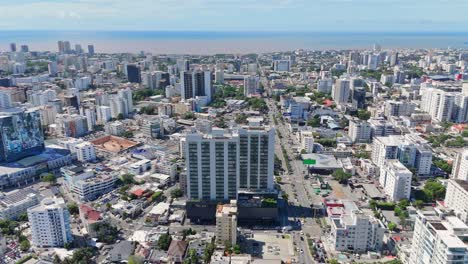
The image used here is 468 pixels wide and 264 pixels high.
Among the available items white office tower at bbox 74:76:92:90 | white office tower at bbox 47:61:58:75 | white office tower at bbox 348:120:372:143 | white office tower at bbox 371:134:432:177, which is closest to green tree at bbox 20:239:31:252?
white office tower at bbox 371:134:432:177

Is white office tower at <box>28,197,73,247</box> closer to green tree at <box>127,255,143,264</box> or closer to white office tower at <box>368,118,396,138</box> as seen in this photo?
green tree at <box>127,255,143,264</box>

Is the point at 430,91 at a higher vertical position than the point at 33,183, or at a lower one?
higher

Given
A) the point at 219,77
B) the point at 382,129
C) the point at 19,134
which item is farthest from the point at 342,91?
the point at 19,134

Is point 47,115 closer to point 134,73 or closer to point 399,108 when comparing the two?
point 134,73

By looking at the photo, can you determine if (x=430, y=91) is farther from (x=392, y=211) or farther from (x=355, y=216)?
(x=355, y=216)

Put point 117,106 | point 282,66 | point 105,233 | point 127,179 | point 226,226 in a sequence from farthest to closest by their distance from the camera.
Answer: point 282,66 < point 117,106 < point 127,179 < point 105,233 < point 226,226

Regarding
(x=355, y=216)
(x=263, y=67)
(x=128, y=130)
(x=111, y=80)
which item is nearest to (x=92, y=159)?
(x=128, y=130)
